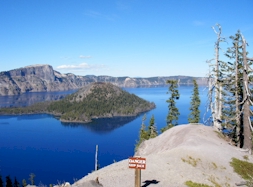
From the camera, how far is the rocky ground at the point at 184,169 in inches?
672

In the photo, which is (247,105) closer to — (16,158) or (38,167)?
(38,167)

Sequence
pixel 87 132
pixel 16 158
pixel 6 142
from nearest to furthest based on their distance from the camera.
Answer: pixel 16 158, pixel 6 142, pixel 87 132

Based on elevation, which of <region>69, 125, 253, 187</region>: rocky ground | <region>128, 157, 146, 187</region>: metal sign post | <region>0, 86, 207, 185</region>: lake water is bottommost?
<region>0, 86, 207, 185</region>: lake water

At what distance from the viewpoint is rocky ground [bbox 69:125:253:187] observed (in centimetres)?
1708

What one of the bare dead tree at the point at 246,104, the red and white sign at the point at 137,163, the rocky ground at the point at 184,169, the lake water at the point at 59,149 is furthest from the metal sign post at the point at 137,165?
the lake water at the point at 59,149

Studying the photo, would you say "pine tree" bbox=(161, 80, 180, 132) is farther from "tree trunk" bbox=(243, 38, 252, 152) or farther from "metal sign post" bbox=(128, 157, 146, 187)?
"metal sign post" bbox=(128, 157, 146, 187)

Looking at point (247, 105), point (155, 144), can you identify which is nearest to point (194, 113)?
point (155, 144)

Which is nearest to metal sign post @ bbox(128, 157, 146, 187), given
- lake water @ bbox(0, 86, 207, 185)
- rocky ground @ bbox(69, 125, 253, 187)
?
rocky ground @ bbox(69, 125, 253, 187)

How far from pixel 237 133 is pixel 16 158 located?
373 ft

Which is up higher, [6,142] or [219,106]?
[219,106]

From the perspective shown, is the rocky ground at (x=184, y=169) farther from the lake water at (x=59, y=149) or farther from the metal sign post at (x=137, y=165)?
the lake water at (x=59, y=149)

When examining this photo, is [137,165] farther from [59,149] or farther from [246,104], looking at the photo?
[59,149]

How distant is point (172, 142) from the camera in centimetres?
3078

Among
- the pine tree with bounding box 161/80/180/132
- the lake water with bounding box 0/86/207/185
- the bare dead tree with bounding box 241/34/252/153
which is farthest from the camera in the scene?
the lake water with bounding box 0/86/207/185
